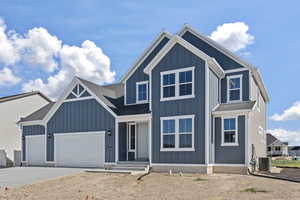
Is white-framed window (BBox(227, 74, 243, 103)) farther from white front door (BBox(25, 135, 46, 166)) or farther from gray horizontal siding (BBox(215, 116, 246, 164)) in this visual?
white front door (BBox(25, 135, 46, 166))

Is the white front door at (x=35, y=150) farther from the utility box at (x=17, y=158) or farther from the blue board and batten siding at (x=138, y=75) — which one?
the blue board and batten siding at (x=138, y=75)

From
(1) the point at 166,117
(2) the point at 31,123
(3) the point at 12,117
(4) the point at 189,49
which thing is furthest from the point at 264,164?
(3) the point at 12,117

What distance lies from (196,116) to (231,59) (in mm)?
4821

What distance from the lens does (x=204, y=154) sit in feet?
53.7

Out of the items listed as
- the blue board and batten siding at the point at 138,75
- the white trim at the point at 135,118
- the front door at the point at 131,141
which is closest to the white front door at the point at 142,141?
the front door at the point at 131,141

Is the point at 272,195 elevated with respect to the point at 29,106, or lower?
lower

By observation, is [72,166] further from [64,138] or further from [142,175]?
[142,175]

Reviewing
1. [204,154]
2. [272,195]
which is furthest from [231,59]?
[272,195]

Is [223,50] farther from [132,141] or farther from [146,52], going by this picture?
[132,141]

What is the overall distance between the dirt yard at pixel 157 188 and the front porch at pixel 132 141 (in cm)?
387

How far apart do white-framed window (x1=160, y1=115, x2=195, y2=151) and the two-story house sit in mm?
53

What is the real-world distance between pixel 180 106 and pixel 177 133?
1.48 metres

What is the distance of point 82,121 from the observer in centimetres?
2112

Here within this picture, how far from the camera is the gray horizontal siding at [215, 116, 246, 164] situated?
16.4 metres
